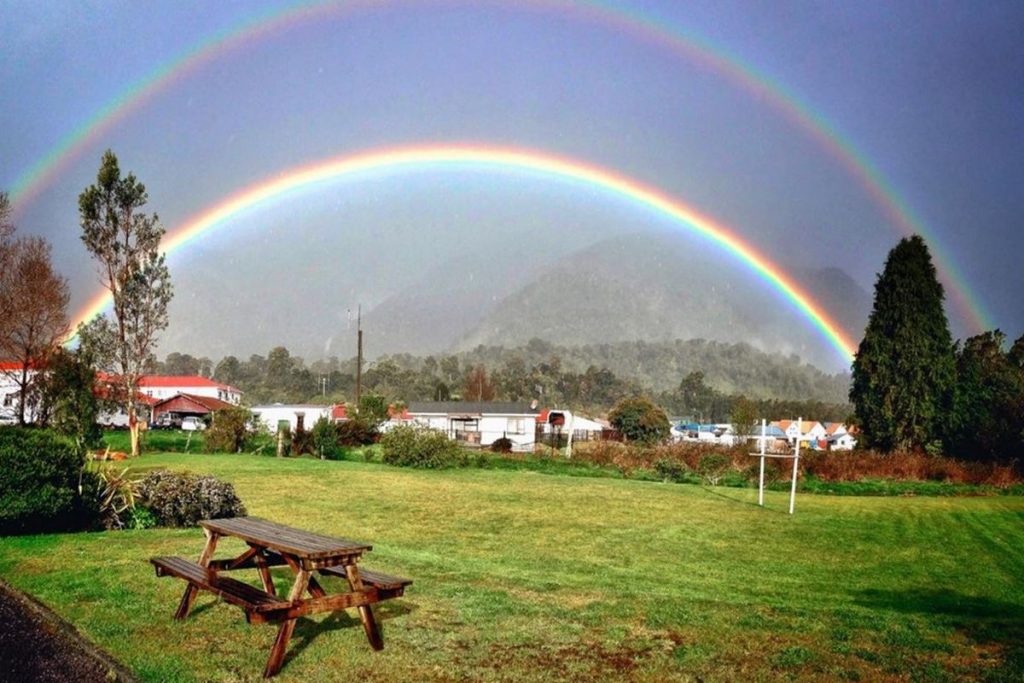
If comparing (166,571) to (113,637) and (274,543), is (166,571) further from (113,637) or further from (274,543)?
(274,543)

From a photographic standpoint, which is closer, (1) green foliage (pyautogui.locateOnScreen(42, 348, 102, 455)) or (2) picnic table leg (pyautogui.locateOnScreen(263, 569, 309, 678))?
(2) picnic table leg (pyautogui.locateOnScreen(263, 569, 309, 678))

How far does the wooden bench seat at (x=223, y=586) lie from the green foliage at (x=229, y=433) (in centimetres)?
3137

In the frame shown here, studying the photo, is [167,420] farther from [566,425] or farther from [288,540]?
[288,540]

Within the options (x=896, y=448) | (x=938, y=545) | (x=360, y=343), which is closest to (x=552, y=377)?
(x=360, y=343)

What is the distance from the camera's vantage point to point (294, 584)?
23.6 feet

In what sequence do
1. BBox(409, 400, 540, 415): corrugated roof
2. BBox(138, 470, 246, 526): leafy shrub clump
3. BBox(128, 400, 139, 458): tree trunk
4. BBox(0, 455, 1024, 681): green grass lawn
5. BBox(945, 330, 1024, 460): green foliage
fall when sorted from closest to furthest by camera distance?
BBox(0, 455, 1024, 681): green grass lawn < BBox(138, 470, 246, 526): leafy shrub clump < BBox(128, 400, 139, 458): tree trunk < BBox(945, 330, 1024, 460): green foliage < BBox(409, 400, 540, 415): corrugated roof

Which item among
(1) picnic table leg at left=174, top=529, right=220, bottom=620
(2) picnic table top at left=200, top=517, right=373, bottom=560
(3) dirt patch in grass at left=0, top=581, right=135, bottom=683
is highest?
(2) picnic table top at left=200, top=517, right=373, bottom=560

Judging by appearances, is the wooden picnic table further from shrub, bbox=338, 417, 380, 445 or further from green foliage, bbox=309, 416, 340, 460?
shrub, bbox=338, 417, 380, 445

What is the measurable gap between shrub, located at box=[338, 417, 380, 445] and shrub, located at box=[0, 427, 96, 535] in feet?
97.5

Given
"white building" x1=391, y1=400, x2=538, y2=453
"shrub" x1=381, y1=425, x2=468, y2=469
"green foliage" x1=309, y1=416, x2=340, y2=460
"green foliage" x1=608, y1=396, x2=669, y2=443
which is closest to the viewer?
"shrub" x1=381, y1=425, x2=468, y2=469

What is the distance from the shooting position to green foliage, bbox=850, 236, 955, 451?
172 feet

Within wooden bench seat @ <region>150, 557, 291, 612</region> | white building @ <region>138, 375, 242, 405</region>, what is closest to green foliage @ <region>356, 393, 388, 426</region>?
wooden bench seat @ <region>150, 557, 291, 612</region>

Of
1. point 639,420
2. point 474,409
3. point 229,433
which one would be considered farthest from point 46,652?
point 639,420

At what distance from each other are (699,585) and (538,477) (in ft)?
61.8
